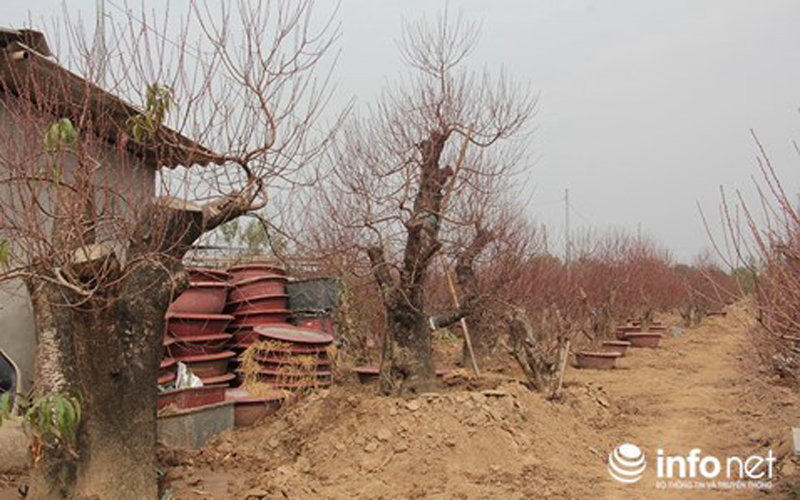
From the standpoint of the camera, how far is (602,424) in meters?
7.46

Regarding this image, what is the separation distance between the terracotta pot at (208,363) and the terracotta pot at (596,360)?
7532 millimetres

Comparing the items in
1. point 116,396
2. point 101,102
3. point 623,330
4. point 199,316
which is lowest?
point 623,330

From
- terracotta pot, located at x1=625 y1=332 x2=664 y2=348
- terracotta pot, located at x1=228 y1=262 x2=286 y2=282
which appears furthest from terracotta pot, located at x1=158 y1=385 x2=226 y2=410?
terracotta pot, located at x1=625 y1=332 x2=664 y2=348

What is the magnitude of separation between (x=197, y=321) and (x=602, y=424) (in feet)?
15.1

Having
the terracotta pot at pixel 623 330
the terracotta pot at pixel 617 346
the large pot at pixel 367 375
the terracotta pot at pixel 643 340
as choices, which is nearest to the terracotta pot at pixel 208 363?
the large pot at pixel 367 375

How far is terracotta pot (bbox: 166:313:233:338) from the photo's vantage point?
6.85 m

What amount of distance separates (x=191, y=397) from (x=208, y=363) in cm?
126

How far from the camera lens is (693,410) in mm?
8656

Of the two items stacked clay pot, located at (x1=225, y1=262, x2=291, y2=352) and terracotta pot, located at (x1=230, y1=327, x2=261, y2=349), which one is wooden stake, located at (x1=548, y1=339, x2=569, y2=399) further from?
terracotta pot, located at (x1=230, y1=327, x2=261, y2=349)

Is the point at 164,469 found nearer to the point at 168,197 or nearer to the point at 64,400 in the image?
the point at 64,400

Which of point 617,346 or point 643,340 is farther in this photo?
point 643,340

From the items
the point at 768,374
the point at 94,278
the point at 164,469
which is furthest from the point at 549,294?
the point at 94,278

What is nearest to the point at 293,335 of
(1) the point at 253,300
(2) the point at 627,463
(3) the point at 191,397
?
(1) the point at 253,300

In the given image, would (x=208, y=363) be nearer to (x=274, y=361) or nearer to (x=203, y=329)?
(x=203, y=329)
